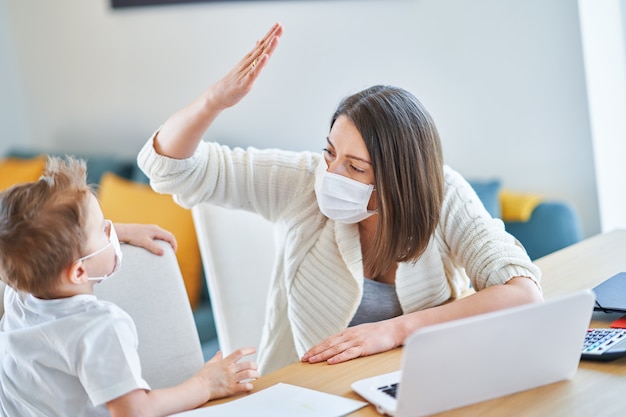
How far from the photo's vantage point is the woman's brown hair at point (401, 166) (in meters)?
1.57

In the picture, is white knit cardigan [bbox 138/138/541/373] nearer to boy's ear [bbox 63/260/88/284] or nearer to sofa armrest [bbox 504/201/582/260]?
boy's ear [bbox 63/260/88/284]

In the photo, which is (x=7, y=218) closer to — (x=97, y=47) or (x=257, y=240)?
(x=257, y=240)

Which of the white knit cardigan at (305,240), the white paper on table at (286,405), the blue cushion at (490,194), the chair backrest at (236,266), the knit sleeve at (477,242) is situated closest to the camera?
the white paper on table at (286,405)

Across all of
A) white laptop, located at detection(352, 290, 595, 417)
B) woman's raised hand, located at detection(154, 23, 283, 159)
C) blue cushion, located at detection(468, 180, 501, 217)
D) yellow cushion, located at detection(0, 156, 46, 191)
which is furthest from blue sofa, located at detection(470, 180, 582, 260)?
yellow cushion, located at detection(0, 156, 46, 191)

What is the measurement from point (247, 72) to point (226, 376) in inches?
22.7

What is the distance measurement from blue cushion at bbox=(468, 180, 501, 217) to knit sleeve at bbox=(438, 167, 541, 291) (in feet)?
2.98

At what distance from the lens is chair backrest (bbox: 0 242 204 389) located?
1573mm

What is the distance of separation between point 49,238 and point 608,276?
1062 millimetres

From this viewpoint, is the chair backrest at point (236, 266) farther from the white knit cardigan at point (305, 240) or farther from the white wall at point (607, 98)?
the white wall at point (607, 98)

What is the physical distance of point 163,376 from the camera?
1.59 m

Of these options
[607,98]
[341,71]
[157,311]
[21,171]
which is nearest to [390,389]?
[157,311]

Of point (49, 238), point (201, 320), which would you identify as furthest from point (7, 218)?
point (201, 320)

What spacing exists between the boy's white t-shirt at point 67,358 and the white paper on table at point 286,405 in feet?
0.38

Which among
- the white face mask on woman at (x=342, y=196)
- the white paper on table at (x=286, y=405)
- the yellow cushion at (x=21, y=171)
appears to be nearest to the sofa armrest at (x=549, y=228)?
the white face mask on woman at (x=342, y=196)
